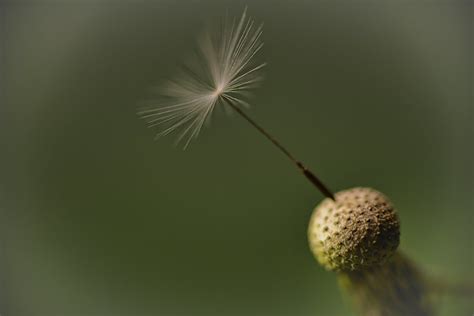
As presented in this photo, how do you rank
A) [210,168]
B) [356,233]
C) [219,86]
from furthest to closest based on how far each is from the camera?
[210,168], [219,86], [356,233]

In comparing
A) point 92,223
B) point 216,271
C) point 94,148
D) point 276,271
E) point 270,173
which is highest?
point 94,148

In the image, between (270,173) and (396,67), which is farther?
(270,173)

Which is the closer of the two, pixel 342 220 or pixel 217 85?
pixel 342 220

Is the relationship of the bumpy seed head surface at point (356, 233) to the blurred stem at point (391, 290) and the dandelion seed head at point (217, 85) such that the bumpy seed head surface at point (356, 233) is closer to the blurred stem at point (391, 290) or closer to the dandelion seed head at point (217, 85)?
the blurred stem at point (391, 290)

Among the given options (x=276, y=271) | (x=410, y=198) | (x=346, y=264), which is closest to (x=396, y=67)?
(x=410, y=198)

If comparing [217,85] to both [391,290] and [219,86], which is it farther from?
[391,290]

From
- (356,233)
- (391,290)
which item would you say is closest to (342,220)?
(356,233)

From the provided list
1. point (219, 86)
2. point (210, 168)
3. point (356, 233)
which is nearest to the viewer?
point (356, 233)

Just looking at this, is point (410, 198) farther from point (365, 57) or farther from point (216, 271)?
point (216, 271)

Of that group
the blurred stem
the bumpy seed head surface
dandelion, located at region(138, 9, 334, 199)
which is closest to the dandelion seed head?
dandelion, located at region(138, 9, 334, 199)
